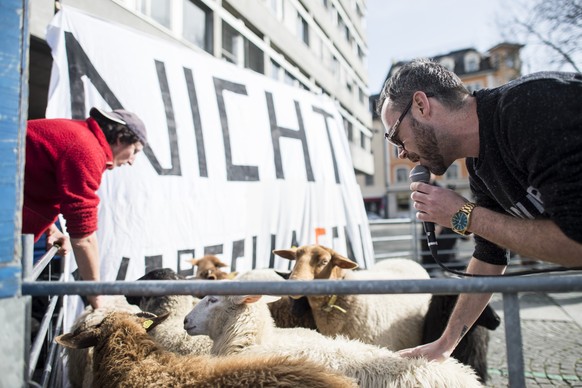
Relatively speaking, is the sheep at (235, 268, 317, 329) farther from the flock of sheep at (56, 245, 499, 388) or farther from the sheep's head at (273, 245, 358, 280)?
the sheep's head at (273, 245, 358, 280)

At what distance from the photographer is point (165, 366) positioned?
1446mm

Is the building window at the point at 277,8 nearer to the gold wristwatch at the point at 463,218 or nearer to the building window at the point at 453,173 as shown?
the gold wristwatch at the point at 463,218

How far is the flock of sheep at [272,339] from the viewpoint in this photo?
53.6 inches

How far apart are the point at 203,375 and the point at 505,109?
1.27 meters

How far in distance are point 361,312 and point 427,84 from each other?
2.19 m

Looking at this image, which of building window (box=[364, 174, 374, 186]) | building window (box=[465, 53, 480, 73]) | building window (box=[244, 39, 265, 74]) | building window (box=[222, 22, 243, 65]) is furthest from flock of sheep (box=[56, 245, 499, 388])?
building window (box=[465, 53, 480, 73])

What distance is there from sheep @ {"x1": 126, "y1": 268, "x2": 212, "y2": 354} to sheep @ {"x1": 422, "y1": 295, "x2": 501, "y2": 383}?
167 cm

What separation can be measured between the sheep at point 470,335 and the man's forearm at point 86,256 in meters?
2.36

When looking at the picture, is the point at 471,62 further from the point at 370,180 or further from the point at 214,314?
the point at 214,314

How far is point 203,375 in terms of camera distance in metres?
1.32

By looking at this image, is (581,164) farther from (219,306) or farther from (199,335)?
(199,335)

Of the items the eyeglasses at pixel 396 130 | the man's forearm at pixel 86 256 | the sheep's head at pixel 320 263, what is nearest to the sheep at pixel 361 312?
the sheep's head at pixel 320 263

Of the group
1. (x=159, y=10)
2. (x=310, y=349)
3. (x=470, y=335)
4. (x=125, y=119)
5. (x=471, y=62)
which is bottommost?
(x=470, y=335)

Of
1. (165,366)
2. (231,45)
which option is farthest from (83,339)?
(231,45)
